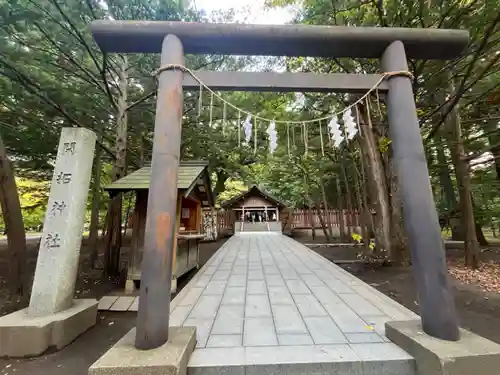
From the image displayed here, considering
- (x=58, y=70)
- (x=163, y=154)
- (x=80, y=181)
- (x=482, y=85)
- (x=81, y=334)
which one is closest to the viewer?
(x=163, y=154)

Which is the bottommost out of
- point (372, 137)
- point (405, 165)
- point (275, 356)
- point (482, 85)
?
point (275, 356)

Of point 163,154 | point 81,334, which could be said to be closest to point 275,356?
point 163,154

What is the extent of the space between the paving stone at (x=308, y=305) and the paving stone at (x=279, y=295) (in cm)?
13

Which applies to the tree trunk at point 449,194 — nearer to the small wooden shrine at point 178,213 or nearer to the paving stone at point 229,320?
the small wooden shrine at point 178,213

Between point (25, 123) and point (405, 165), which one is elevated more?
point (25, 123)

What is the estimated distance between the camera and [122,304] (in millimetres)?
4875

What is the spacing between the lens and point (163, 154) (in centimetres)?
247

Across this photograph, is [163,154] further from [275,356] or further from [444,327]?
[444,327]

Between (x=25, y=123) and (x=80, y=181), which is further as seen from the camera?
(x=25, y=123)

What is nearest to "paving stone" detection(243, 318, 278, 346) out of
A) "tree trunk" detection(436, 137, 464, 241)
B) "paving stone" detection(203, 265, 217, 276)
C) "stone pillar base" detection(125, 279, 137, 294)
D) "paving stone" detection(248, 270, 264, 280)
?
"paving stone" detection(248, 270, 264, 280)

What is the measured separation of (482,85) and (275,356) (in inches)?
381

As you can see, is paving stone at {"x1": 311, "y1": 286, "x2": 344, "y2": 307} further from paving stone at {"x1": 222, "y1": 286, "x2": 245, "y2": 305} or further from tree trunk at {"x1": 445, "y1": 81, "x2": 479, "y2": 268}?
tree trunk at {"x1": 445, "y1": 81, "x2": 479, "y2": 268}

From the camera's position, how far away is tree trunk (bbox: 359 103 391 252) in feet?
25.0

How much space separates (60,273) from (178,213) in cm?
287
